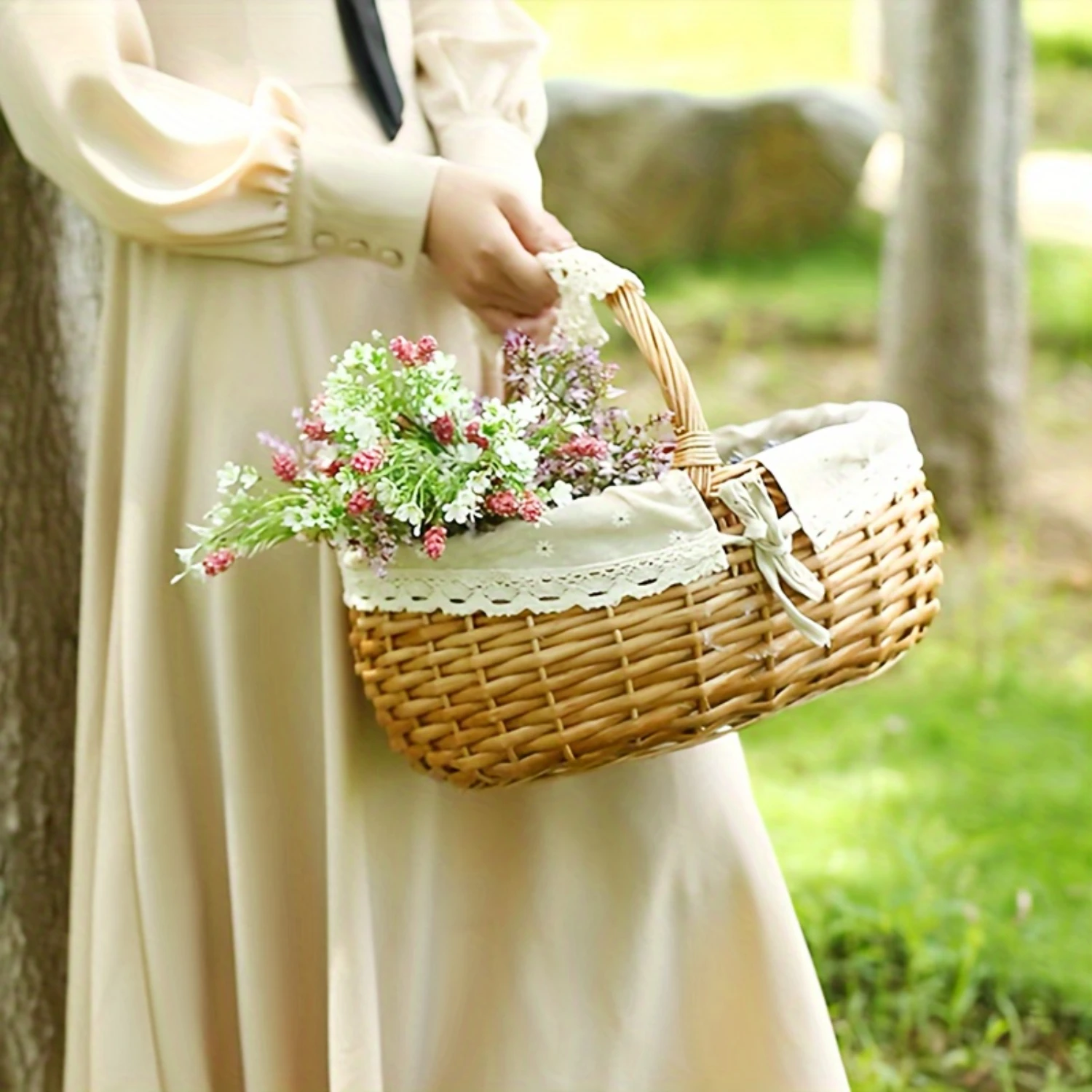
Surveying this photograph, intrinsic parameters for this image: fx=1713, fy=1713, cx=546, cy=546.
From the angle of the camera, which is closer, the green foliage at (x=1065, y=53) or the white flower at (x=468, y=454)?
the white flower at (x=468, y=454)

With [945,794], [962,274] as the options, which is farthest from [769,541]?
[962,274]

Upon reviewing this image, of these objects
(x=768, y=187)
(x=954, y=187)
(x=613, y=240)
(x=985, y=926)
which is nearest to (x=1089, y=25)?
(x=768, y=187)

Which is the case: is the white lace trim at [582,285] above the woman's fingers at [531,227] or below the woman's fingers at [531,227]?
below

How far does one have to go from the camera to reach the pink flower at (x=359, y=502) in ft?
5.36

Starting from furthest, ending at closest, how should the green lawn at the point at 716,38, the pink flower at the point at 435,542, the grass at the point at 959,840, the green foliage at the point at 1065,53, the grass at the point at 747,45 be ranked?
the green foliage at the point at 1065,53 < the green lawn at the point at 716,38 < the grass at the point at 747,45 < the grass at the point at 959,840 < the pink flower at the point at 435,542

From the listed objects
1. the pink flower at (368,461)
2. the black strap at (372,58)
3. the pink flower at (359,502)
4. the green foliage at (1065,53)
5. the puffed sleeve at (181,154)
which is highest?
the green foliage at (1065,53)

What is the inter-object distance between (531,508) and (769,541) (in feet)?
0.78

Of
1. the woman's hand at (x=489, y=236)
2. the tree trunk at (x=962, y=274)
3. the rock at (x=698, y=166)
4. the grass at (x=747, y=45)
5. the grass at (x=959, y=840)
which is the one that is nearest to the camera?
the woman's hand at (x=489, y=236)

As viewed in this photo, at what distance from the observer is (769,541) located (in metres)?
1.66

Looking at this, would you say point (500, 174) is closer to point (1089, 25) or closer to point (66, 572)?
point (66, 572)

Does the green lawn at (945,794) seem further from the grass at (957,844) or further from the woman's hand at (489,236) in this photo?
the woman's hand at (489,236)

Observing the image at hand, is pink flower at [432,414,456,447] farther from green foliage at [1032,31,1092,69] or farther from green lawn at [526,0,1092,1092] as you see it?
green foliage at [1032,31,1092,69]

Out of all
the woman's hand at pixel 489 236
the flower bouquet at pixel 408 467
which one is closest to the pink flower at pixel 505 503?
the flower bouquet at pixel 408 467

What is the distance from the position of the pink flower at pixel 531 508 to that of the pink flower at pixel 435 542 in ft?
0.26
